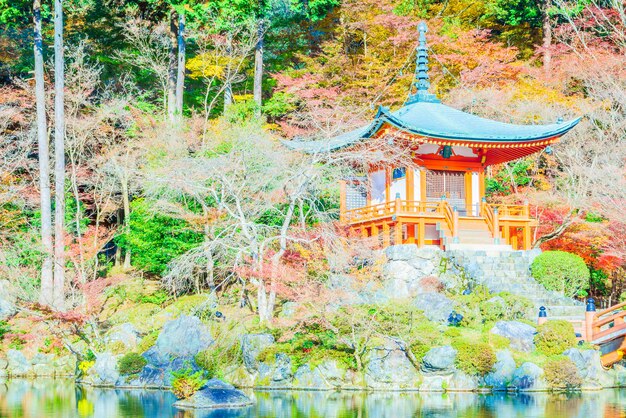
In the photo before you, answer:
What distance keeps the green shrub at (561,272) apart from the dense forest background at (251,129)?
0.82 meters

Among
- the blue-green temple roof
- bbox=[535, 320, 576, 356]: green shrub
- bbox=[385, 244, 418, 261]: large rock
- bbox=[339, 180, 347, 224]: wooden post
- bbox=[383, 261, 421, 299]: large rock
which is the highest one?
the blue-green temple roof

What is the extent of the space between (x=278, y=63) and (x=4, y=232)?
1340cm

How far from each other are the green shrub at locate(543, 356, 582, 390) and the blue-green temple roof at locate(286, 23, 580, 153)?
258 inches

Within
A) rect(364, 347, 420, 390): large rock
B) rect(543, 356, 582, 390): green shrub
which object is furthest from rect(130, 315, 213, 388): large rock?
rect(543, 356, 582, 390): green shrub

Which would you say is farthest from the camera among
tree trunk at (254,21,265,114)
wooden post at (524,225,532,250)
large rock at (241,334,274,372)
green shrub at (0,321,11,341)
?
tree trunk at (254,21,265,114)

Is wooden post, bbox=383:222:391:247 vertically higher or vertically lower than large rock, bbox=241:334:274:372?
higher

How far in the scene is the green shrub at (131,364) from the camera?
16125mm

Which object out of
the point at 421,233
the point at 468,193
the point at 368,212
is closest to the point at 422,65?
the point at 468,193

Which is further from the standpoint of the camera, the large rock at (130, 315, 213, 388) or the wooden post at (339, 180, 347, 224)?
the wooden post at (339, 180, 347, 224)

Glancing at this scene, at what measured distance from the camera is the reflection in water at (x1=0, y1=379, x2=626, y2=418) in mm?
11922

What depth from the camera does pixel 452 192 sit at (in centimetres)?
2039

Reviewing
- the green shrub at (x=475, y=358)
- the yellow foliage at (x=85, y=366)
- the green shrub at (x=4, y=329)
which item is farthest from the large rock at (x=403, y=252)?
the green shrub at (x=4, y=329)

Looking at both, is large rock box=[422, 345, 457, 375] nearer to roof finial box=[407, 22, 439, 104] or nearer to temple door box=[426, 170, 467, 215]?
temple door box=[426, 170, 467, 215]

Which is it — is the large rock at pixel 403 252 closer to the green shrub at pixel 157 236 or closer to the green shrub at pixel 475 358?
the green shrub at pixel 475 358
